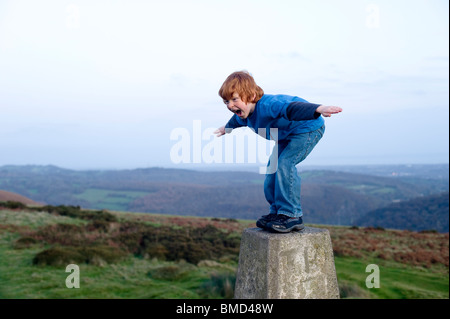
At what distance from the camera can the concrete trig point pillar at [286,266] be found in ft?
11.7

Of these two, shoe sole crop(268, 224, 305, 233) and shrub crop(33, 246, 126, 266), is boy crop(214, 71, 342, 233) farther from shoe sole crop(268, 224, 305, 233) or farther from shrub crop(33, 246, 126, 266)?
shrub crop(33, 246, 126, 266)

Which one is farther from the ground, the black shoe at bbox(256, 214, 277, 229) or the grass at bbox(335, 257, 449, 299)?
the black shoe at bbox(256, 214, 277, 229)

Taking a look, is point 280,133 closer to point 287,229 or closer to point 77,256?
point 287,229

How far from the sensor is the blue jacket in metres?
3.44

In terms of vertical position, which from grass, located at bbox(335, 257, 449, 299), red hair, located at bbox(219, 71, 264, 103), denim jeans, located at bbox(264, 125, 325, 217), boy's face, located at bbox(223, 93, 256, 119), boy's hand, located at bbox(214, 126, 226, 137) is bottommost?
grass, located at bbox(335, 257, 449, 299)

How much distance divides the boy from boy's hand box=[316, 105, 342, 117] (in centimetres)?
28

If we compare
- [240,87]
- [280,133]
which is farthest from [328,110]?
[240,87]

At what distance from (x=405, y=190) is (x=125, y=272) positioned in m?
78.5

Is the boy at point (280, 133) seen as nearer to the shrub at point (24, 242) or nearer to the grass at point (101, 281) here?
the grass at point (101, 281)

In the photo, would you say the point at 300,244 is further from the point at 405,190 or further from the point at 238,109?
the point at 405,190

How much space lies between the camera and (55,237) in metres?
15.8

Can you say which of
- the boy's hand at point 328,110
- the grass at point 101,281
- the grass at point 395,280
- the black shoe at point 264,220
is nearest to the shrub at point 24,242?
the grass at point 101,281

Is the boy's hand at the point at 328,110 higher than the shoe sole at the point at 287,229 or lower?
higher

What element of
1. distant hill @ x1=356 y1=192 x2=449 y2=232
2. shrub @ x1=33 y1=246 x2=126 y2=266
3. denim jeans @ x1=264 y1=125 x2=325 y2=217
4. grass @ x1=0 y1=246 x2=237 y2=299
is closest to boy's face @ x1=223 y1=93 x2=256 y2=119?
denim jeans @ x1=264 y1=125 x2=325 y2=217
